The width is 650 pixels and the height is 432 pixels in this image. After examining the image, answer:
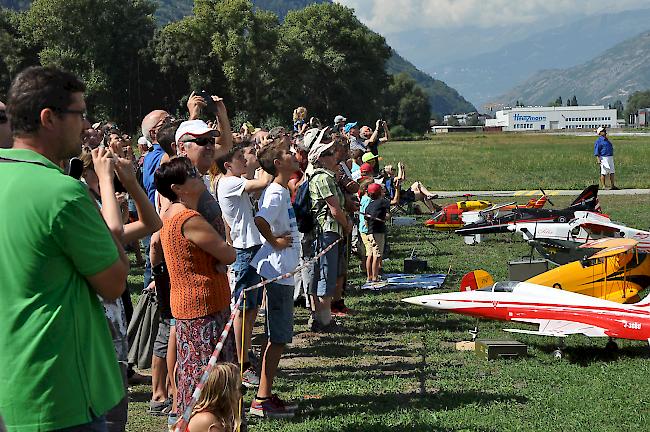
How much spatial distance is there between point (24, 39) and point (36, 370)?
69509 millimetres

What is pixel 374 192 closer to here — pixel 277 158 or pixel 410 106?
pixel 277 158

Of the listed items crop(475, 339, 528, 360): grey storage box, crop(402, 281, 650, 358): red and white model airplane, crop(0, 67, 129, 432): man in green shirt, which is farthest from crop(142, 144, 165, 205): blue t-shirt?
crop(402, 281, 650, 358): red and white model airplane

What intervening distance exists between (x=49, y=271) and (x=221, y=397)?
75.7 inches

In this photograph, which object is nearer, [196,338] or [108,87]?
[196,338]

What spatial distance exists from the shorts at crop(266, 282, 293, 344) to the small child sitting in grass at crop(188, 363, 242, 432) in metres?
1.74

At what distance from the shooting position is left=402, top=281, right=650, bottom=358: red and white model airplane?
8.23 metres

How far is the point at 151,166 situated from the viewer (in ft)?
21.1

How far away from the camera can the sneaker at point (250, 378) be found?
23.6 ft

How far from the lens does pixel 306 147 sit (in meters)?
9.87

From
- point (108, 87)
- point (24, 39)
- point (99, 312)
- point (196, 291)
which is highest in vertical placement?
point (24, 39)

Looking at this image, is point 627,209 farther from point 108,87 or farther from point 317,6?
point 317,6

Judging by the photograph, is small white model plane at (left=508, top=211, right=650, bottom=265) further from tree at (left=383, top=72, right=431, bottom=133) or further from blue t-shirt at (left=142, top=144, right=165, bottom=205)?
tree at (left=383, top=72, right=431, bottom=133)

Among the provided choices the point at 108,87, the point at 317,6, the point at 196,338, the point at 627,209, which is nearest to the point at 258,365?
the point at 196,338

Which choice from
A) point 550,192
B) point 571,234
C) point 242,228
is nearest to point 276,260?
point 242,228
